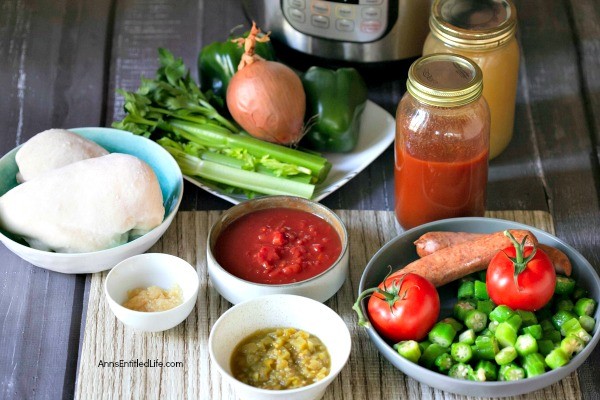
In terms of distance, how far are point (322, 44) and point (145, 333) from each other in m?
0.87

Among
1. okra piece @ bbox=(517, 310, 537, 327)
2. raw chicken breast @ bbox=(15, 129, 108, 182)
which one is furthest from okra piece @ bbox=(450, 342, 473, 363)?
raw chicken breast @ bbox=(15, 129, 108, 182)

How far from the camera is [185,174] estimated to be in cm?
199

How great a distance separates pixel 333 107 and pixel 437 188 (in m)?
0.37

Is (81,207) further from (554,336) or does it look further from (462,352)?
(554,336)

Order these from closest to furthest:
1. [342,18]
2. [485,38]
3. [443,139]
A: 1. [443,139]
2. [485,38]
3. [342,18]

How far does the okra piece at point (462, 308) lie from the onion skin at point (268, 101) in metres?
0.59

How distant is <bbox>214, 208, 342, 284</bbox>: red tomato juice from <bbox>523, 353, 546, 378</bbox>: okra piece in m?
0.40

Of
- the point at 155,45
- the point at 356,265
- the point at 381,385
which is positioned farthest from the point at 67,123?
the point at 381,385

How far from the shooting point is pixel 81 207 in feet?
5.66

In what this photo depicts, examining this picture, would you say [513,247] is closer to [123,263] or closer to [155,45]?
[123,263]

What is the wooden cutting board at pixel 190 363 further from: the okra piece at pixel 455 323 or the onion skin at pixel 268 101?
the onion skin at pixel 268 101

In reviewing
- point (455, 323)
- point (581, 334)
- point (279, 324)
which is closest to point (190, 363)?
point (279, 324)

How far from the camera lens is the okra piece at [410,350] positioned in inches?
59.8

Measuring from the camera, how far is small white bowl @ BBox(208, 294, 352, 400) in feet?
5.06
